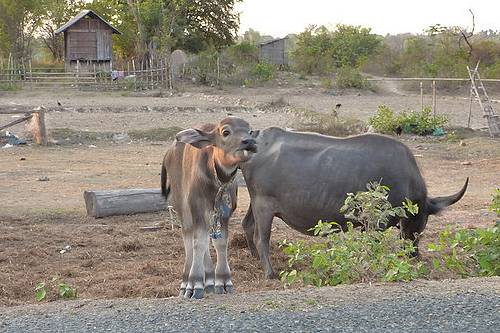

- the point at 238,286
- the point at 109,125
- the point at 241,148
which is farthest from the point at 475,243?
the point at 109,125

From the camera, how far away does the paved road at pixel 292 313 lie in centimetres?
579

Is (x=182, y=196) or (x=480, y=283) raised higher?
(x=182, y=196)

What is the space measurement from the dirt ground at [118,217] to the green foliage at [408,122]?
0.50 metres

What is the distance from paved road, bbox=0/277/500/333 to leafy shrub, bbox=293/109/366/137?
15.4 metres

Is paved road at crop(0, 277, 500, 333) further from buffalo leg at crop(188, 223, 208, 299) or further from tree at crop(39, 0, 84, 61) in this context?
tree at crop(39, 0, 84, 61)

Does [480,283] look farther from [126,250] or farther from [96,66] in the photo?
[96,66]

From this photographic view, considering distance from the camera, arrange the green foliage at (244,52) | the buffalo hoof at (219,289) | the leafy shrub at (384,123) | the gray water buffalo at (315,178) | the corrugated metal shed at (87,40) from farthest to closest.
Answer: the green foliage at (244,52) → the corrugated metal shed at (87,40) → the leafy shrub at (384,123) → the gray water buffalo at (315,178) → the buffalo hoof at (219,289)

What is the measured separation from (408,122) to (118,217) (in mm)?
13341

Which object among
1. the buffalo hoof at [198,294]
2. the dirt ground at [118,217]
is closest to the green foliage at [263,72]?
the dirt ground at [118,217]

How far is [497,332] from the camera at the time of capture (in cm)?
573

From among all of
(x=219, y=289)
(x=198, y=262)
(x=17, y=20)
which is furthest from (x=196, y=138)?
(x=17, y=20)

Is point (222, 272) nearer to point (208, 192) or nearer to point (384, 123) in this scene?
point (208, 192)

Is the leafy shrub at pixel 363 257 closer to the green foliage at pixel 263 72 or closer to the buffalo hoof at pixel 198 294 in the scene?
the buffalo hoof at pixel 198 294

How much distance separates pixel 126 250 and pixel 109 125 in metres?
16.6
